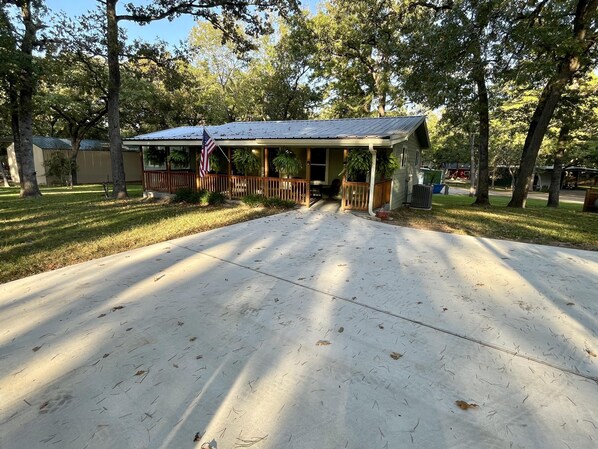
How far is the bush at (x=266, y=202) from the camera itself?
10424 millimetres

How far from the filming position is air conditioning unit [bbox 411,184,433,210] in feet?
38.6

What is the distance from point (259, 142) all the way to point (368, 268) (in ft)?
23.2

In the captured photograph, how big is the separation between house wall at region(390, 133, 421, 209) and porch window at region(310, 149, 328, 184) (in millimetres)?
2731

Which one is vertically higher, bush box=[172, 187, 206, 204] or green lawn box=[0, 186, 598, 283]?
bush box=[172, 187, 206, 204]

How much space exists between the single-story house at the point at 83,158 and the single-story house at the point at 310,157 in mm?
13713

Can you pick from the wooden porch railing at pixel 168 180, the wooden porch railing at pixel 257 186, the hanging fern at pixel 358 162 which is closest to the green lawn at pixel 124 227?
the wooden porch railing at pixel 257 186

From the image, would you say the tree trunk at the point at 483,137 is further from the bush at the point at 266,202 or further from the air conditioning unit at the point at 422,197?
the bush at the point at 266,202

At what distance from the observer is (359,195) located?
31.7ft

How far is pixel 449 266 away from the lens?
4.91m

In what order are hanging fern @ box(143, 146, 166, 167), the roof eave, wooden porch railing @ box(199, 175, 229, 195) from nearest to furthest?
1. the roof eave
2. wooden porch railing @ box(199, 175, 229, 195)
3. hanging fern @ box(143, 146, 166, 167)

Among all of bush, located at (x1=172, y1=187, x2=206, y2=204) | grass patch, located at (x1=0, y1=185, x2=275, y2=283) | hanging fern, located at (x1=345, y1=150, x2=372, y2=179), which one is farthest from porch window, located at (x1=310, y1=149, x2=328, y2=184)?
bush, located at (x1=172, y1=187, x2=206, y2=204)

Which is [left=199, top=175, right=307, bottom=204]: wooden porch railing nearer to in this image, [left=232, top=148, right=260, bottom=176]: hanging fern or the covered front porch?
the covered front porch

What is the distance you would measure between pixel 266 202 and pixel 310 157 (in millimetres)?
2125

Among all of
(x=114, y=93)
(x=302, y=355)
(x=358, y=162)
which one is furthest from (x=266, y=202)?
(x=302, y=355)
